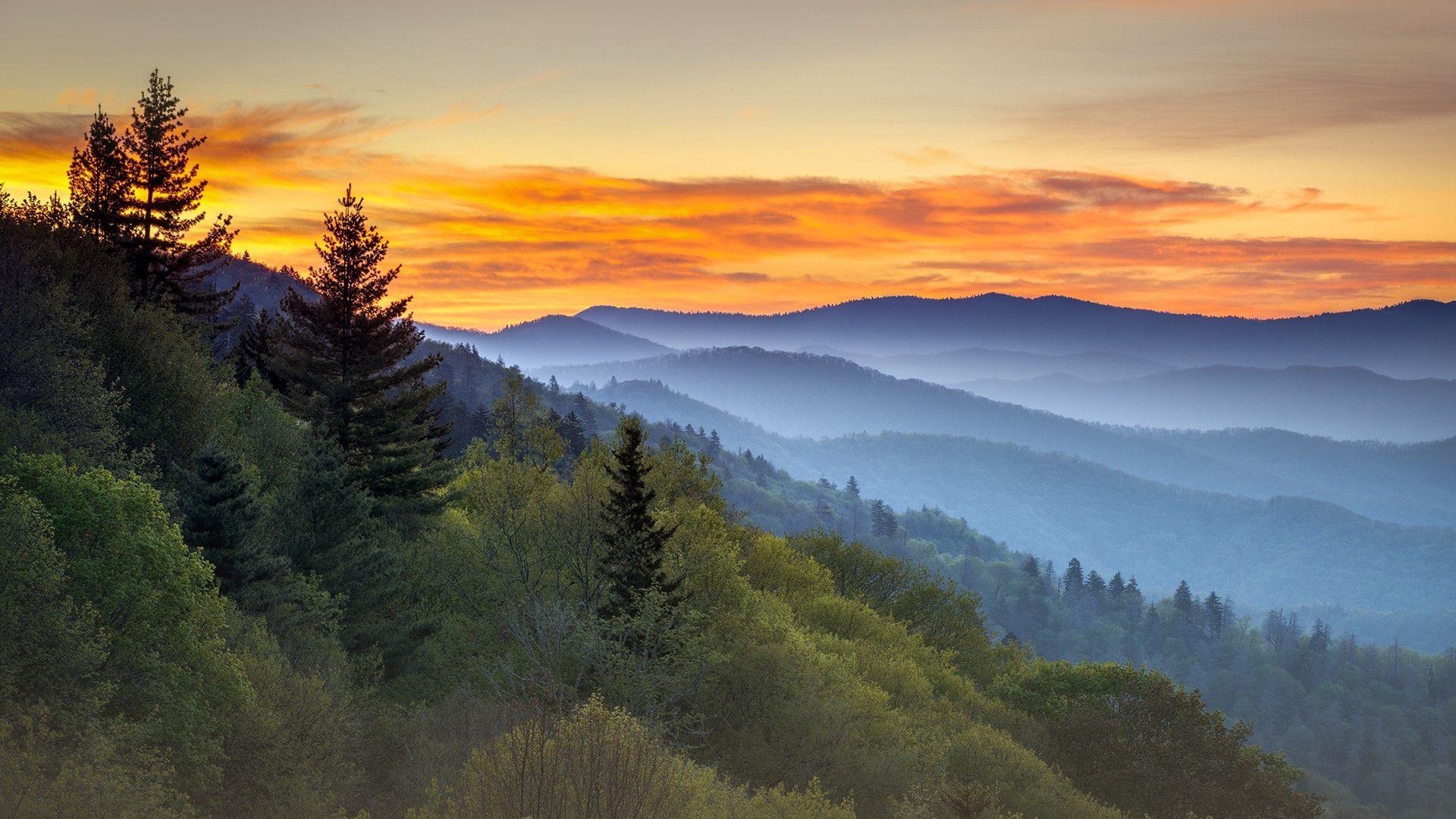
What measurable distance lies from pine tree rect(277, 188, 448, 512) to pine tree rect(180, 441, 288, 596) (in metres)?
13.3

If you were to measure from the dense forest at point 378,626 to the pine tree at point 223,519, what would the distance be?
0.09 m

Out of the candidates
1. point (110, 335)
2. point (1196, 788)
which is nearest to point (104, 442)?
point (110, 335)

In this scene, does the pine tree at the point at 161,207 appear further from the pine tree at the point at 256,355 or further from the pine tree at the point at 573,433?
the pine tree at the point at 573,433

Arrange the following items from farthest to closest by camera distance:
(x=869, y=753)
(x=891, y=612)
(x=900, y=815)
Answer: (x=891, y=612) → (x=869, y=753) → (x=900, y=815)

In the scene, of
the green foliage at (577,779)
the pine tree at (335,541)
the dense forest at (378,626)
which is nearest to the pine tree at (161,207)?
the dense forest at (378,626)

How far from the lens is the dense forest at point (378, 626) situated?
64.4ft

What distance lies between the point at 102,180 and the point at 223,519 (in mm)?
25378

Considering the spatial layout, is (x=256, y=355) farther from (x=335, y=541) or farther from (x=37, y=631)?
(x=37, y=631)

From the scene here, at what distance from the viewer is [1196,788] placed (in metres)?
41.9

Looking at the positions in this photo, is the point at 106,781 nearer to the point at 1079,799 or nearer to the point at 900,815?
the point at 900,815

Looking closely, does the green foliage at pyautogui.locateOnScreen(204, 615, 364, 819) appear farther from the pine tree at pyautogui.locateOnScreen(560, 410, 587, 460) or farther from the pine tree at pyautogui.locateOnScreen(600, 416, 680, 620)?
the pine tree at pyautogui.locateOnScreen(560, 410, 587, 460)

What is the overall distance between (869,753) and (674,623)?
359 inches

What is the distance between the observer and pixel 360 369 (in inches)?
1720

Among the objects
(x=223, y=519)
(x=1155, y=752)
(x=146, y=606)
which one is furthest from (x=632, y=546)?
(x=1155, y=752)
